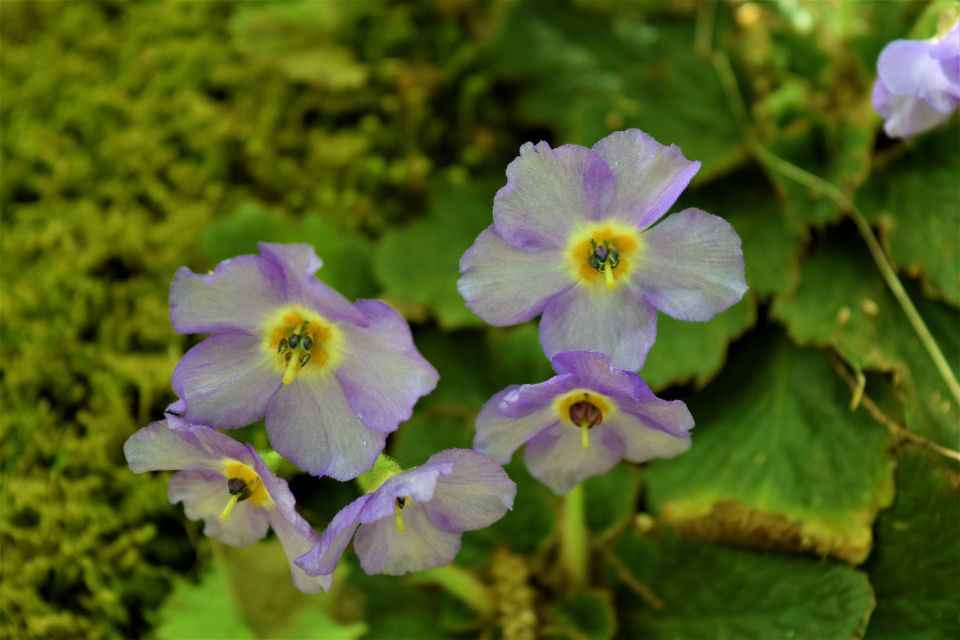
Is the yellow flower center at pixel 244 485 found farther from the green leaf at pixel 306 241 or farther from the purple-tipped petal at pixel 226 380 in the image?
the green leaf at pixel 306 241

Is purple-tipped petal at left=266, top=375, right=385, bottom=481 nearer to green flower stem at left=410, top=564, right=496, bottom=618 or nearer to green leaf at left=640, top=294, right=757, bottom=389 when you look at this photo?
green flower stem at left=410, top=564, right=496, bottom=618

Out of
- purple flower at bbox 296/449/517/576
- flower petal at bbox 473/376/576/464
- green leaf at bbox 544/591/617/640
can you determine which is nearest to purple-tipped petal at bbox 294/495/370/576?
purple flower at bbox 296/449/517/576

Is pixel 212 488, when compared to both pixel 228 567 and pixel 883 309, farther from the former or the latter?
pixel 883 309

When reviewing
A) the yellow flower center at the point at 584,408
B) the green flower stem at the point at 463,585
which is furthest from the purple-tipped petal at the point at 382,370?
the green flower stem at the point at 463,585

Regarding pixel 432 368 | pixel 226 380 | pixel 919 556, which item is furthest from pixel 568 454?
pixel 919 556

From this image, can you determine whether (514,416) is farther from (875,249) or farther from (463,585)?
(875,249)

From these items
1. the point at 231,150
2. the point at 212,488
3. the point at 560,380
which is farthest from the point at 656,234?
the point at 231,150

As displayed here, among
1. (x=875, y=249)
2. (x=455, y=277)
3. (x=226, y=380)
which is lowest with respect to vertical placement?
(x=455, y=277)
